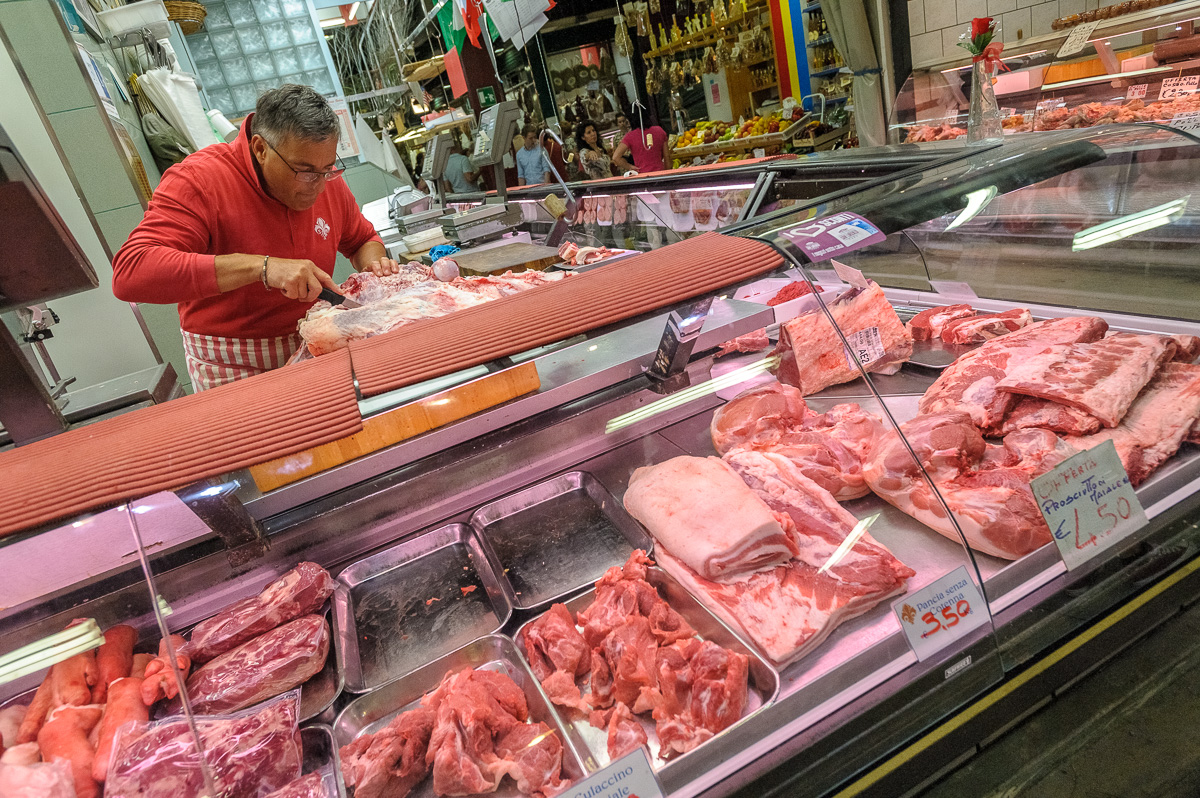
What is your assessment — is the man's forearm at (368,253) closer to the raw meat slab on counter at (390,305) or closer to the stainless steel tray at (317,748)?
the raw meat slab on counter at (390,305)

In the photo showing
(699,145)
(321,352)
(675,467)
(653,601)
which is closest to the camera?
(653,601)

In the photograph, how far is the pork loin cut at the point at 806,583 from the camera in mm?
1390

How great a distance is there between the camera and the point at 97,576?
166 centimetres

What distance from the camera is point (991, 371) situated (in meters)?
1.96

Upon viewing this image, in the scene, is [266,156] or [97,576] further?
[266,156]

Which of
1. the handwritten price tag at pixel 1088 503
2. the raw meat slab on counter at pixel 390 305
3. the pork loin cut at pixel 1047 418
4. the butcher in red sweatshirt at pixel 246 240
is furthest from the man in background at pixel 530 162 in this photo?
the handwritten price tag at pixel 1088 503

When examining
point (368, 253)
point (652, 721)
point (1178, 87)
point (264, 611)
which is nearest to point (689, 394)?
point (652, 721)

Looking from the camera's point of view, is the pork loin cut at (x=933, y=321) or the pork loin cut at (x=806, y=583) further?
the pork loin cut at (x=933, y=321)

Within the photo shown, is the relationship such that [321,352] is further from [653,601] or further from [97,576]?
[653,601]

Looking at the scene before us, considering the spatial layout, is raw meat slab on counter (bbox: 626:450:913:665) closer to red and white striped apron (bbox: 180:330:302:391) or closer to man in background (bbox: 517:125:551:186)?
red and white striped apron (bbox: 180:330:302:391)

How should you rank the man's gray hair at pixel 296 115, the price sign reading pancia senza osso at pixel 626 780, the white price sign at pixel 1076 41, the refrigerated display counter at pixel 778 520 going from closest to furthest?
the price sign reading pancia senza osso at pixel 626 780 → the refrigerated display counter at pixel 778 520 → the man's gray hair at pixel 296 115 → the white price sign at pixel 1076 41

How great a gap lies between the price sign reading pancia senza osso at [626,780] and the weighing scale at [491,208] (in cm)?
427

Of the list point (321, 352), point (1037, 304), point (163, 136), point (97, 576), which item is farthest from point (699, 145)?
point (97, 576)

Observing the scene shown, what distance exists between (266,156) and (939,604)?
9.87 feet
